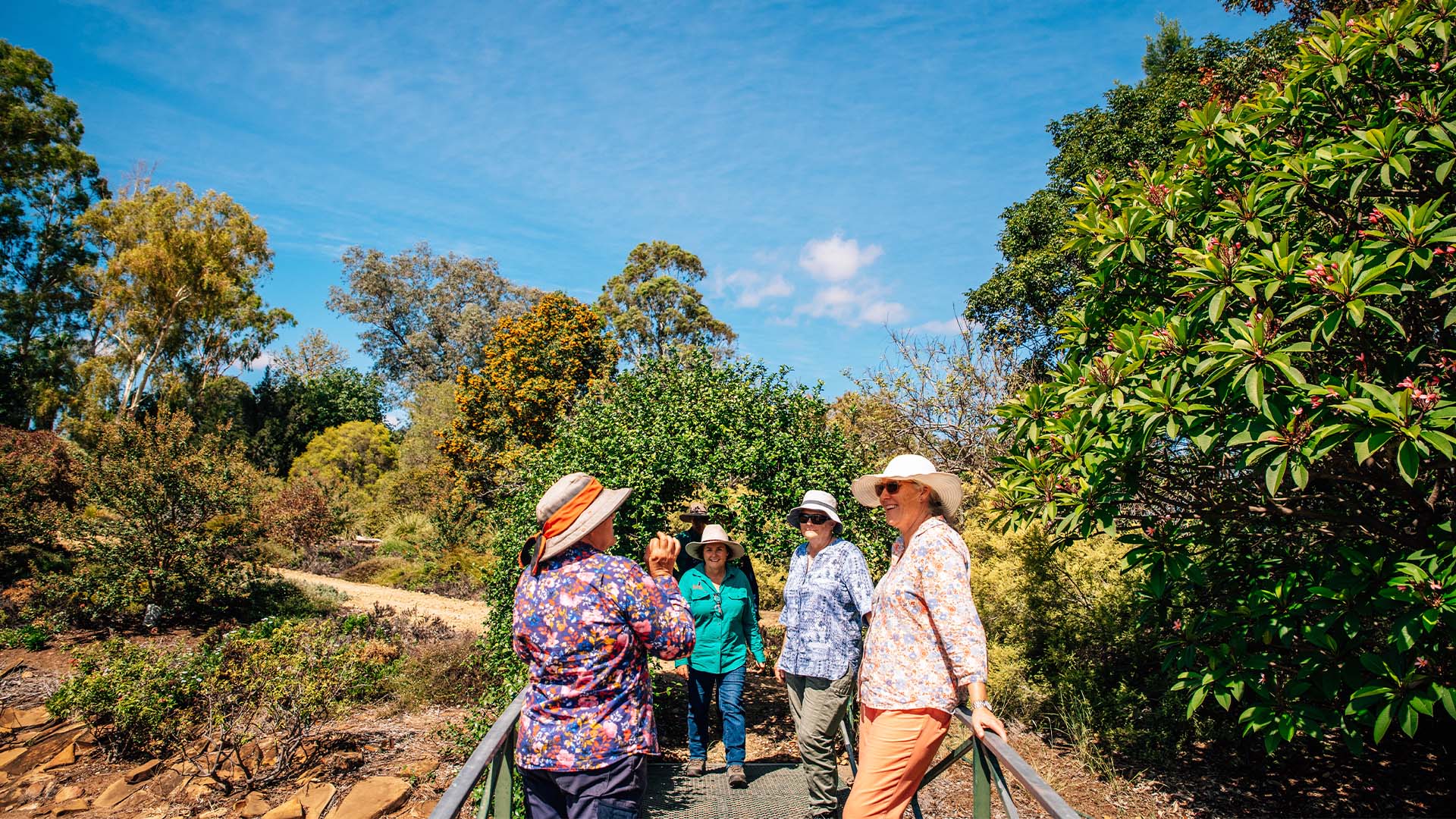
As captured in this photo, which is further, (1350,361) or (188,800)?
(188,800)

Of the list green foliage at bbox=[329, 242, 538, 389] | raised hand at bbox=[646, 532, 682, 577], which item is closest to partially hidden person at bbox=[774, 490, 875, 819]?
raised hand at bbox=[646, 532, 682, 577]

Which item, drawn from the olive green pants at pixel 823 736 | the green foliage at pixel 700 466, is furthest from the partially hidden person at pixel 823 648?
the green foliage at pixel 700 466

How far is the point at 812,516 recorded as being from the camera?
14.0ft

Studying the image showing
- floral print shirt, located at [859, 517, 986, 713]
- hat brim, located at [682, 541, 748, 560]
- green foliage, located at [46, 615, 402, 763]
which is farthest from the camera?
green foliage, located at [46, 615, 402, 763]

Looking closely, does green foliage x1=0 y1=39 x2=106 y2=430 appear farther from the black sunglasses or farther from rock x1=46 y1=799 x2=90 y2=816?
the black sunglasses

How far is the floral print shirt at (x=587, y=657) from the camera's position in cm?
238

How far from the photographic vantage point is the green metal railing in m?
2.07

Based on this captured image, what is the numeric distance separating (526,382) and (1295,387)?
19.2 m

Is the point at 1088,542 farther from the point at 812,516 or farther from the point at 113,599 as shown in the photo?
the point at 113,599

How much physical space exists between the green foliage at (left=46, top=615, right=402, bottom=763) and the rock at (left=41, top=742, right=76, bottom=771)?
0.24 metres

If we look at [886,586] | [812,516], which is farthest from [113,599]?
[886,586]

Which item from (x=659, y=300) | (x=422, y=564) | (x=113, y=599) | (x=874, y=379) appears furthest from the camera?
(x=659, y=300)

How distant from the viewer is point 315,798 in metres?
5.73

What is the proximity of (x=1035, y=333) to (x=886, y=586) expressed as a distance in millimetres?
12169
